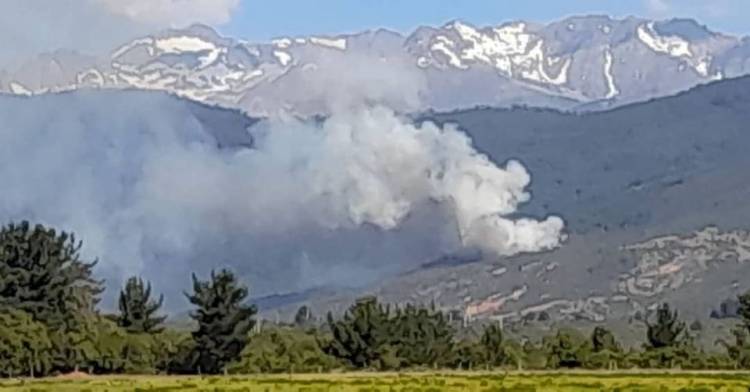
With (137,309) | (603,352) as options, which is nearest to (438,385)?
(603,352)

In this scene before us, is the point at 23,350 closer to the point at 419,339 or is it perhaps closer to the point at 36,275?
the point at 36,275

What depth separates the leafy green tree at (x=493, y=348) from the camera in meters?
117

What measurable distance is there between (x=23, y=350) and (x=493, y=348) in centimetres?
3649

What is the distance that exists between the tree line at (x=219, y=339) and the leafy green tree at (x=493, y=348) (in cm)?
10

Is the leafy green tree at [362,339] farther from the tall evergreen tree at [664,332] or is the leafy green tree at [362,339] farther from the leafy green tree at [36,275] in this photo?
the tall evergreen tree at [664,332]

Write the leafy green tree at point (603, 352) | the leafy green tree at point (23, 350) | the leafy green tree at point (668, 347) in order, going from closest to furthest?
1. the leafy green tree at point (23, 350)
2. the leafy green tree at point (603, 352)
3. the leafy green tree at point (668, 347)

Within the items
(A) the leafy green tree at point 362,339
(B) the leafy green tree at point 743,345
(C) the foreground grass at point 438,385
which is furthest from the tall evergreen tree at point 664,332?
(C) the foreground grass at point 438,385

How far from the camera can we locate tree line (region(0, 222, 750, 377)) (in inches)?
4146

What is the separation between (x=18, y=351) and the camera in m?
101

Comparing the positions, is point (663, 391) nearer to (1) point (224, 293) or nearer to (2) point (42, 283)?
(1) point (224, 293)

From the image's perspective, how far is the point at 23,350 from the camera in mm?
101500

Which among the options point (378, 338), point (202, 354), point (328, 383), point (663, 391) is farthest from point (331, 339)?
point (663, 391)

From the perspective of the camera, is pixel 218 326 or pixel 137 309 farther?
pixel 137 309

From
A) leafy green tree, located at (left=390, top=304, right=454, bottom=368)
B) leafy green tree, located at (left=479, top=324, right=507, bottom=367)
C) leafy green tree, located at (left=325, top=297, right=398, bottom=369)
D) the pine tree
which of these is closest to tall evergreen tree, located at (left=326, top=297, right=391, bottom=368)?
leafy green tree, located at (left=325, top=297, right=398, bottom=369)
